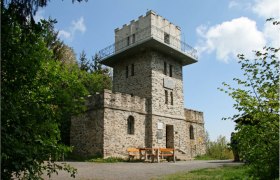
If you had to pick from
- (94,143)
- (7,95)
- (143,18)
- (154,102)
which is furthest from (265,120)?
(143,18)

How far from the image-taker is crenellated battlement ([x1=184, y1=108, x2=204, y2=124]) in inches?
985

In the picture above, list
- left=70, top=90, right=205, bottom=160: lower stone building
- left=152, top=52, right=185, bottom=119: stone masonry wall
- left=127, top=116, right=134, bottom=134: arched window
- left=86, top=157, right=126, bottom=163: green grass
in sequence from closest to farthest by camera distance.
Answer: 1. left=86, top=157, right=126, bottom=163: green grass
2. left=70, top=90, right=205, bottom=160: lower stone building
3. left=127, top=116, right=134, bottom=134: arched window
4. left=152, top=52, right=185, bottom=119: stone masonry wall

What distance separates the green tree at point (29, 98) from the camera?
13.2ft

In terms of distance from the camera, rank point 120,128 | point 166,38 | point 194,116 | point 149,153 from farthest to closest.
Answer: point 194,116 → point 166,38 → point 120,128 → point 149,153

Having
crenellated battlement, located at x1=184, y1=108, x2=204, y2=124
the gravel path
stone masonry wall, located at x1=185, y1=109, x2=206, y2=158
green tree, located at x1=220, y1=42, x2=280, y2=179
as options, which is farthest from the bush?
green tree, located at x1=220, y1=42, x2=280, y2=179

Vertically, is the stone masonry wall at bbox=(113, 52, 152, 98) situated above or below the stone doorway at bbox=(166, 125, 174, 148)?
above

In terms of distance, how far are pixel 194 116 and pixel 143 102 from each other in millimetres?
6483

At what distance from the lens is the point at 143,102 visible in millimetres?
21125

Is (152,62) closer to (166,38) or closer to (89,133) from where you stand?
(166,38)

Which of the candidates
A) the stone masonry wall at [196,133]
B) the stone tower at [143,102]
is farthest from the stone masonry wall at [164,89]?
the stone masonry wall at [196,133]

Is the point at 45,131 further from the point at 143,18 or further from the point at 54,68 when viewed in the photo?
the point at 143,18

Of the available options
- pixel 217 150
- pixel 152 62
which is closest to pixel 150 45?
pixel 152 62

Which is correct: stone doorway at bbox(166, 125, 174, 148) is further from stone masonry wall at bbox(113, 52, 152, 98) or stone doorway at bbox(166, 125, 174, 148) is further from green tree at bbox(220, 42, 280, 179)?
green tree at bbox(220, 42, 280, 179)

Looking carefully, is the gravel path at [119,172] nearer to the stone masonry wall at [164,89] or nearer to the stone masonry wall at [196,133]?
the stone masonry wall at [164,89]
